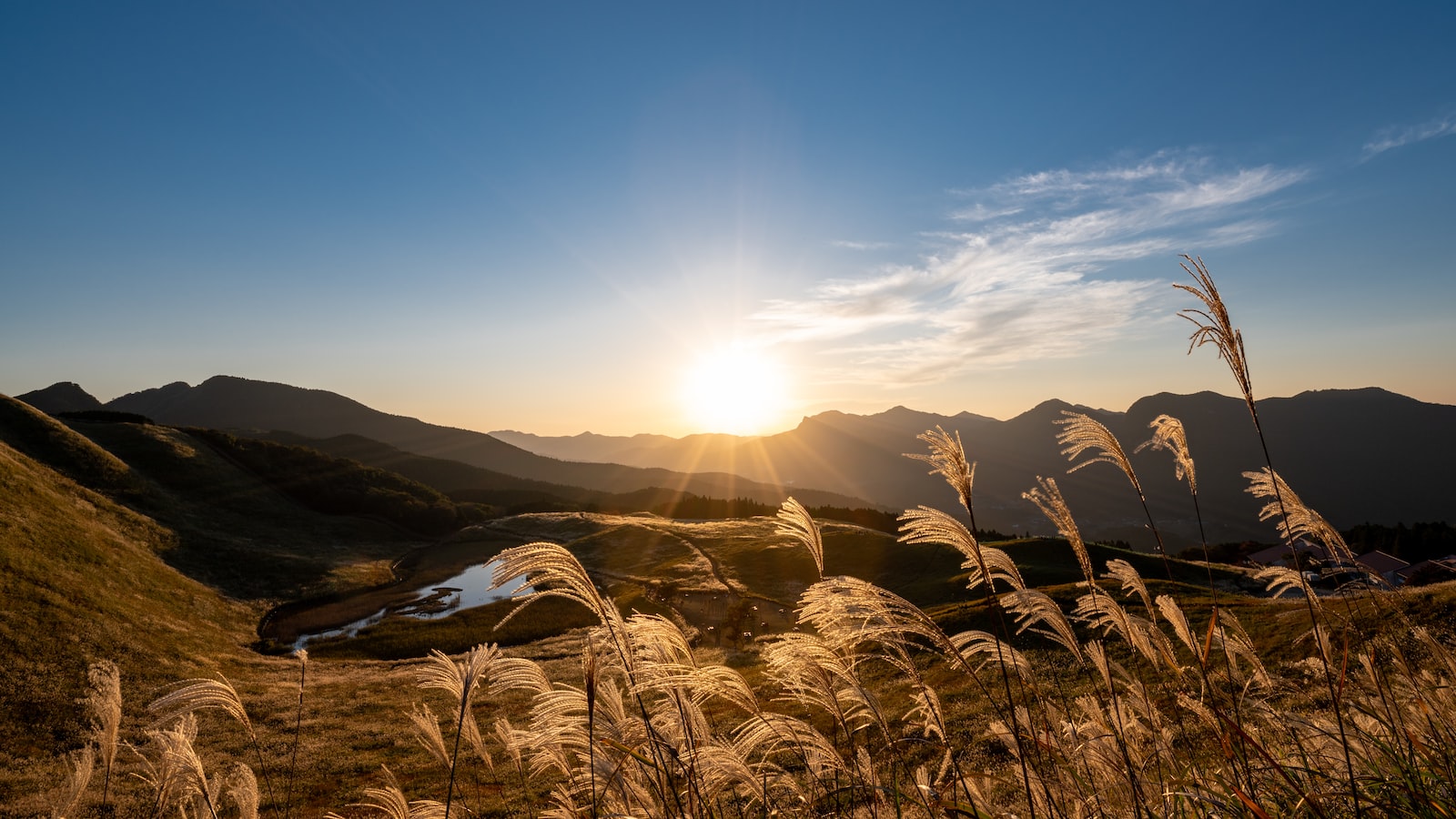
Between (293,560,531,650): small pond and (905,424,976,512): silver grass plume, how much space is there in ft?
148

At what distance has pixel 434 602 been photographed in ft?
180

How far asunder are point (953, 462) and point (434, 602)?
60.4 metres

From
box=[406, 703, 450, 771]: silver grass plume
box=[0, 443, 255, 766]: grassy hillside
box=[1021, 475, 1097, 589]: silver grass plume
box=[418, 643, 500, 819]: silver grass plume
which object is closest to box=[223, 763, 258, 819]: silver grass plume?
box=[406, 703, 450, 771]: silver grass plume

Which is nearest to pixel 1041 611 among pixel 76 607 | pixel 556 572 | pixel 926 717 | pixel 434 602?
pixel 926 717

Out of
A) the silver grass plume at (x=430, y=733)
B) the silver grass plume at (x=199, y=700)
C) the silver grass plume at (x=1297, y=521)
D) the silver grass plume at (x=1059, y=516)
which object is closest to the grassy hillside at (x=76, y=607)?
the silver grass plume at (x=199, y=700)

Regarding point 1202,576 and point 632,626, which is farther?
point 1202,576

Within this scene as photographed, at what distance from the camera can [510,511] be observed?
354ft

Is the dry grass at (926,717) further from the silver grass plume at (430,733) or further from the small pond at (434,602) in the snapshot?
the small pond at (434,602)

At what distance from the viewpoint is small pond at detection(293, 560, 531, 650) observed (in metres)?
46.5

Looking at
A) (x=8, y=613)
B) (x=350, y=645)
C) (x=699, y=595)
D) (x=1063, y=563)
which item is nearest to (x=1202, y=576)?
Answer: (x=1063, y=563)

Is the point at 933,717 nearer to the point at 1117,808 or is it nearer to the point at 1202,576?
the point at 1117,808

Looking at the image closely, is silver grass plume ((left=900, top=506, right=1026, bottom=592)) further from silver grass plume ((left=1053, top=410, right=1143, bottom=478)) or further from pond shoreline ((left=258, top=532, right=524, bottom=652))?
pond shoreline ((left=258, top=532, right=524, bottom=652))

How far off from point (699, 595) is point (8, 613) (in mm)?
40270

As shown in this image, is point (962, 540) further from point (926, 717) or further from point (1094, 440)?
point (926, 717)
